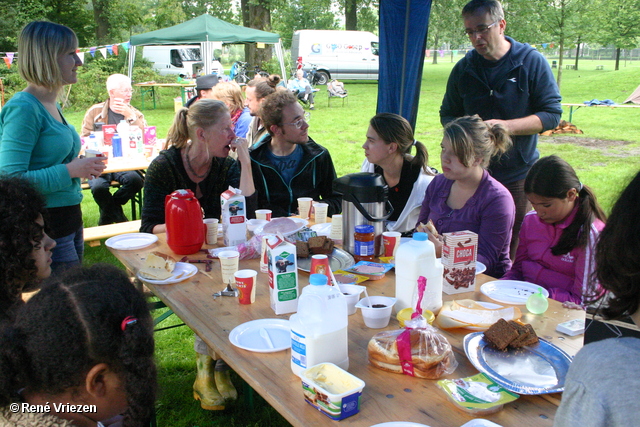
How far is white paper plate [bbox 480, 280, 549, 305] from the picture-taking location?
2053 mm

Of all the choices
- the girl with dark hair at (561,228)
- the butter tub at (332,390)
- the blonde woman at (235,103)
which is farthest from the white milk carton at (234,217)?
the blonde woman at (235,103)

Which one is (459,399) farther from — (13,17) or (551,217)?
(13,17)

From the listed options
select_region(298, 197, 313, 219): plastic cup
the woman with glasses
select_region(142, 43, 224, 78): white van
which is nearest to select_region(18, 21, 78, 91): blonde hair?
the woman with glasses

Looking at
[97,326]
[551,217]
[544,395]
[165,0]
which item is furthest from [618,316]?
[165,0]

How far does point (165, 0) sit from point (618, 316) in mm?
33102

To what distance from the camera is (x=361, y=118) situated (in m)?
13.8

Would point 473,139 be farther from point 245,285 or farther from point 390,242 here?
point 245,285

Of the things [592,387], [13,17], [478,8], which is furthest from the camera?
[13,17]

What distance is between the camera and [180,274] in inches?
94.7

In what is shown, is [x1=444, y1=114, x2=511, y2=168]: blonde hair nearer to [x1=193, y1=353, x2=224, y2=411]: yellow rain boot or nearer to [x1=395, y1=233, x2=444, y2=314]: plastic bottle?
[x1=395, y1=233, x2=444, y2=314]: plastic bottle

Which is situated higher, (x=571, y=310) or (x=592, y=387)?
(x=592, y=387)

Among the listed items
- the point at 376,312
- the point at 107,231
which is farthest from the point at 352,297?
the point at 107,231

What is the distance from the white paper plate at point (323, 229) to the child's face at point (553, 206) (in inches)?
43.4

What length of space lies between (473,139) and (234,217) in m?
1.36
